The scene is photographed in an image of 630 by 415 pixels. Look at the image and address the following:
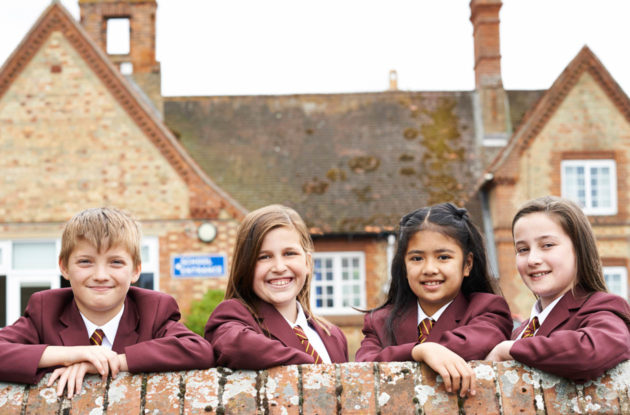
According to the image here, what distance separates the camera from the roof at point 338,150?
19.5 meters

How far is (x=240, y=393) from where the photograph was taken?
2.44 meters

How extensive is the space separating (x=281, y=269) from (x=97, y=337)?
2.76ft

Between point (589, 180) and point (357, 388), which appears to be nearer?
point (357, 388)

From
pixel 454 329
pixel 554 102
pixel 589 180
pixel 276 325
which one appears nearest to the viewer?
pixel 454 329

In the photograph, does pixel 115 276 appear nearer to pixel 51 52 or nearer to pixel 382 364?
pixel 382 364

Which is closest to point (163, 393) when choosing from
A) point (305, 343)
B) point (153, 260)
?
point (305, 343)

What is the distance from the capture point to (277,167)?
67.6 ft

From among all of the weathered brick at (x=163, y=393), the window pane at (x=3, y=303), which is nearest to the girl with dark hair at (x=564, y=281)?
the weathered brick at (x=163, y=393)

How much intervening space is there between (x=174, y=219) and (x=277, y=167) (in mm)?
5199

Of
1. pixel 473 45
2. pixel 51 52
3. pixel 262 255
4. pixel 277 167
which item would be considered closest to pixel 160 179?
pixel 51 52

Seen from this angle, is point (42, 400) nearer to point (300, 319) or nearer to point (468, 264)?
point (300, 319)

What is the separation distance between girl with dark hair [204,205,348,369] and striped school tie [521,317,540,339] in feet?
2.85

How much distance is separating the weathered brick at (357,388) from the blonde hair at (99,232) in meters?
1.19

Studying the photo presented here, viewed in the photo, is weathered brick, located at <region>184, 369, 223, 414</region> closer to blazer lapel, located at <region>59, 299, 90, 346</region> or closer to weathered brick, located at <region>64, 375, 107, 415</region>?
weathered brick, located at <region>64, 375, 107, 415</region>
